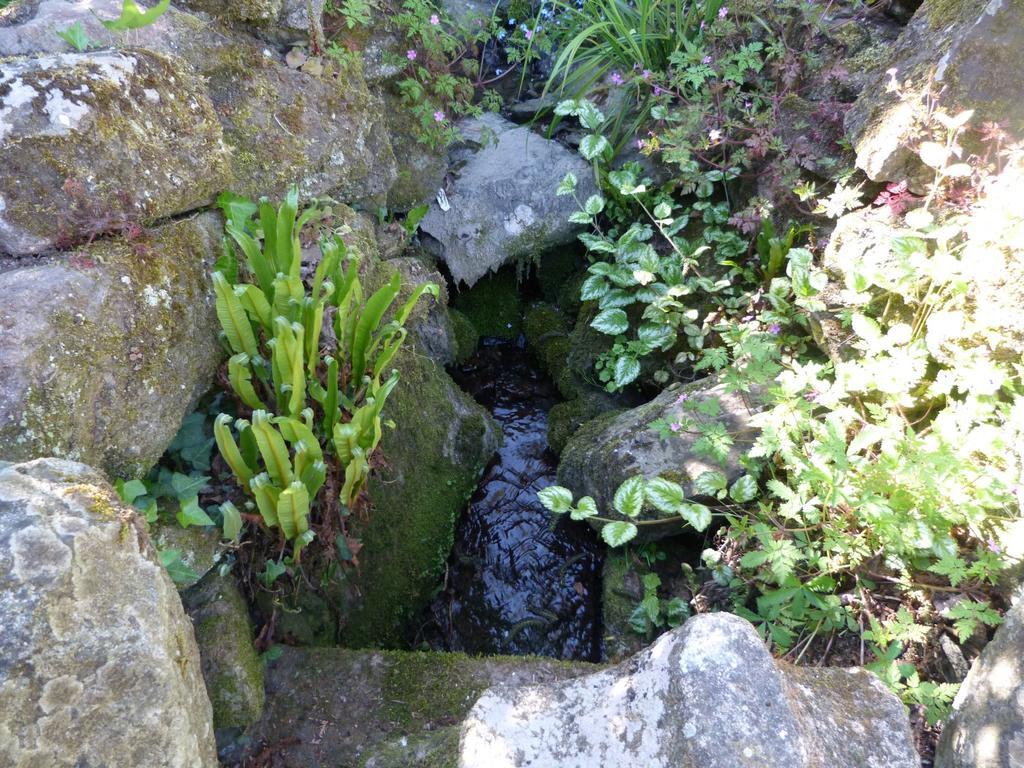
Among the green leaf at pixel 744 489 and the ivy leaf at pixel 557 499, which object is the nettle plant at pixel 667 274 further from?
the ivy leaf at pixel 557 499

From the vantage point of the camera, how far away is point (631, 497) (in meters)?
2.67

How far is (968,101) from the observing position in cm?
273

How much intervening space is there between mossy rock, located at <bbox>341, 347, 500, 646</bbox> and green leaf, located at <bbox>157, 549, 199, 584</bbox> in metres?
0.77

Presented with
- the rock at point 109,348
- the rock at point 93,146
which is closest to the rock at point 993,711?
the rock at point 109,348

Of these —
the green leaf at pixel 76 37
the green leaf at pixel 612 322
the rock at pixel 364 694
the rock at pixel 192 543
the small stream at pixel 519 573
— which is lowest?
the small stream at pixel 519 573

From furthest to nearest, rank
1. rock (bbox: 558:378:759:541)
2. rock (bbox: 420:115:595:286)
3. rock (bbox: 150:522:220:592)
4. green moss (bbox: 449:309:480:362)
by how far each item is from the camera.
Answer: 1. green moss (bbox: 449:309:480:362)
2. rock (bbox: 420:115:595:286)
3. rock (bbox: 558:378:759:541)
4. rock (bbox: 150:522:220:592)

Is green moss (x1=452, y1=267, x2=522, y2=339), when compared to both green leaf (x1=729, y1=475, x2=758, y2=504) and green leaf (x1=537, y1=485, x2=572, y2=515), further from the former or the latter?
green leaf (x1=729, y1=475, x2=758, y2=504)

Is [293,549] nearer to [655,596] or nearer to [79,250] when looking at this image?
[79,250]

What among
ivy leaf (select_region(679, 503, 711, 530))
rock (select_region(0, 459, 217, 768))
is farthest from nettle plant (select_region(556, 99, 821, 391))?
rock (select_region(0, 459, 217, 768))

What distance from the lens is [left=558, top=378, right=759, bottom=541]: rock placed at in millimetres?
2852

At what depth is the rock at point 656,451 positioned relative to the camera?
285 centimetres

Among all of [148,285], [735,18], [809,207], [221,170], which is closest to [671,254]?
[809,207]

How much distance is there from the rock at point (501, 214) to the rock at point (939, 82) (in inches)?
69.2

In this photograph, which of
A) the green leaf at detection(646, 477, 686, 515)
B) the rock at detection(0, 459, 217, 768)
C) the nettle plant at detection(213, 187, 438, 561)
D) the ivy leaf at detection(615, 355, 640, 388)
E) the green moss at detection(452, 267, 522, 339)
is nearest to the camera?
the rock at detection(0, 459, 217, 768)
